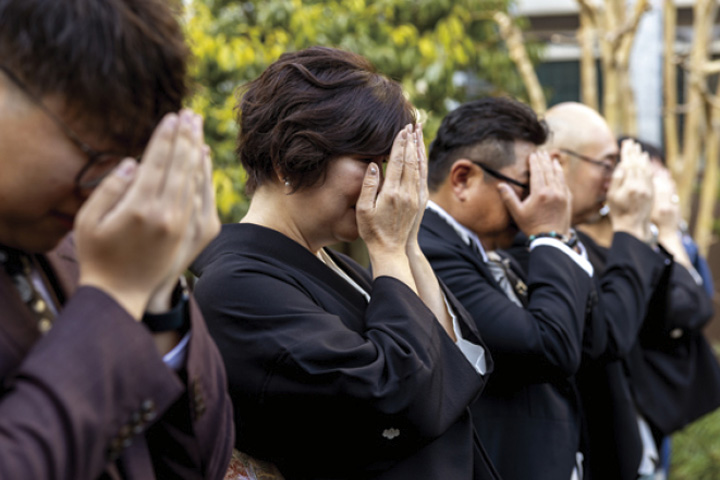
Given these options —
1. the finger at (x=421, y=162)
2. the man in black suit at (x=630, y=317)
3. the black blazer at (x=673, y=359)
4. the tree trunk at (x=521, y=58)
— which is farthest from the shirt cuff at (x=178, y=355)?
the tree trunk at (x=521, y=58)

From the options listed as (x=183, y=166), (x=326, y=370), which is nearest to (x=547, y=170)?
(x=326, y=370)

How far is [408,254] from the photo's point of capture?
2432mm

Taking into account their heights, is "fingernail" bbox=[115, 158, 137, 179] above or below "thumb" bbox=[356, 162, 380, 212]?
above

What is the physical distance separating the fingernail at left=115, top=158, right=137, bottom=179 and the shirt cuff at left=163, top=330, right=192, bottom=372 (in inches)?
12.9

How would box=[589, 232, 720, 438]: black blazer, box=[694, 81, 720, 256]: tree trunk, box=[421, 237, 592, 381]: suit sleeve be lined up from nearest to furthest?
box=[421, 237, 592, 381]: suit sleeve < box=[589, 232, 720, 438]: black blazer < box=[694, 81, 720, 256]: tree trunk

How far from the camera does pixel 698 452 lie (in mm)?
6129

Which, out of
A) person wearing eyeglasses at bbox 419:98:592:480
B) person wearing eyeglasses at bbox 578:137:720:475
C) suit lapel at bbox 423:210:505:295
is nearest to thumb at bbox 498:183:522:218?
person wearing eyeglasses at bbox 419:98:592:480

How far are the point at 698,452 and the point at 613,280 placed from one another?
3.33m

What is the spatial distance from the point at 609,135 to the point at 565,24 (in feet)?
21.0

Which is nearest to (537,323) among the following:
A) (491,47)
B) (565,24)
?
(491,47)

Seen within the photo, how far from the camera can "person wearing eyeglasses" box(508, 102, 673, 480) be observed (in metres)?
3.30

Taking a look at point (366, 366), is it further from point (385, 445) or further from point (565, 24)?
point (565, 24)

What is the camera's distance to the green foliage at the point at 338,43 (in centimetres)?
648

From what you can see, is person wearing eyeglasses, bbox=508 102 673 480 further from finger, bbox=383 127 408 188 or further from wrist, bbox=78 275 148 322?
wrist, bbox=78 275 148 322
